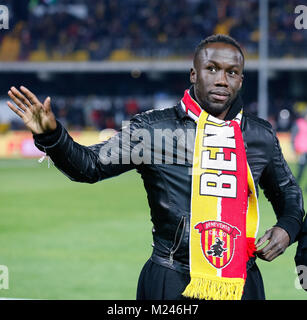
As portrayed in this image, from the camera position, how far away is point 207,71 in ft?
10.4

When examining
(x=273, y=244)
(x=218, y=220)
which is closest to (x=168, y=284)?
(x=218, y=220)

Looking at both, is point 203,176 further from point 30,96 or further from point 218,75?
point 30,96

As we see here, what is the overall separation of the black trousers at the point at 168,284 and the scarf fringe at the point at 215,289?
0.21 feet

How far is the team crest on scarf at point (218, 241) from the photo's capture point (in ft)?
10.0

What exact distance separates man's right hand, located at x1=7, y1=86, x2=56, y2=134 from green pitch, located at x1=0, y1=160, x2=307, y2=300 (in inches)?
145

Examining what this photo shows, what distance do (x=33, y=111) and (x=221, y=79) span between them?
82 cm

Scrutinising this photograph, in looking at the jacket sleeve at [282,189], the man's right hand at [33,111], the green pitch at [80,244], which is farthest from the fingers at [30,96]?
the green pitch at [80,244]

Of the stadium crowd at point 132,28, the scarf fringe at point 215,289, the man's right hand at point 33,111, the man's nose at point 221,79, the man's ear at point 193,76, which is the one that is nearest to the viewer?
the man's right hand at point 33,111

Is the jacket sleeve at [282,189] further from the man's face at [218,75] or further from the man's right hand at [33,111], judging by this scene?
the man's right hand at [33,111]

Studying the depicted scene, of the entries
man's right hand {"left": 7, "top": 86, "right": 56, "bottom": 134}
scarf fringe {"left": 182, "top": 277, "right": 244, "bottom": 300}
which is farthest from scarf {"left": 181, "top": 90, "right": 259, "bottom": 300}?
man's right hand {"left": 7, "top": 86, "right": 56, "bottom": 134}

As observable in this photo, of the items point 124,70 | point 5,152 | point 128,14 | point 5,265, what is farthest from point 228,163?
point 128,14

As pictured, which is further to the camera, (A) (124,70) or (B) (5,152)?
(A) (124,70)

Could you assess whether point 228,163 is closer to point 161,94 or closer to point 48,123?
point 48,123
